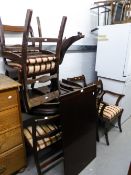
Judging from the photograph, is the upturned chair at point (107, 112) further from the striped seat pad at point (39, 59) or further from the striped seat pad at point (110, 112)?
the striped seat pad at point (39, 59)

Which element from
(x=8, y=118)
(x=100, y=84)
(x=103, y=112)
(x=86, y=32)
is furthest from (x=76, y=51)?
(x=8, y=118)

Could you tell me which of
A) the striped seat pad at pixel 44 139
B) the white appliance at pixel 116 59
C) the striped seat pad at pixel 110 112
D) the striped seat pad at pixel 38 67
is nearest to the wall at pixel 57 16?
the white appliance at pixel 116 59

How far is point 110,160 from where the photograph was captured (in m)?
1.88

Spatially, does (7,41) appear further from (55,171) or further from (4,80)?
(55,171)

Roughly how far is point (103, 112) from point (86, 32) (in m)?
1.41

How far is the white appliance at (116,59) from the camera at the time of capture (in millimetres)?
2291

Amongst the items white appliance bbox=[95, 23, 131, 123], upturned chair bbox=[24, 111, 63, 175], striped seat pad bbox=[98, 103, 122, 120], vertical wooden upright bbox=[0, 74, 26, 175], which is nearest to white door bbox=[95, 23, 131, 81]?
white appliance bbox=[95, 23, 131, 123]

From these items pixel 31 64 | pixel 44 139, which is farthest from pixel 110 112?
pixel 31 64

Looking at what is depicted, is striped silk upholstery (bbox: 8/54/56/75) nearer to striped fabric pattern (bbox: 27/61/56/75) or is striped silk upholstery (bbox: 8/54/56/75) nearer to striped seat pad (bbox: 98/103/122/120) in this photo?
striped fabric pattern (bbox: 27/61/56/75)

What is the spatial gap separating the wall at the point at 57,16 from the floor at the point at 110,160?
3.97 ft

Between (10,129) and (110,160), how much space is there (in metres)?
1.21

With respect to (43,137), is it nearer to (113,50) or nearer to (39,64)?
(39,64)

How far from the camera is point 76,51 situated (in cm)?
267

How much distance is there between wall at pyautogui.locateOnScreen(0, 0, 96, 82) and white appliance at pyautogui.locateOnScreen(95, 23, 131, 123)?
31 cm
